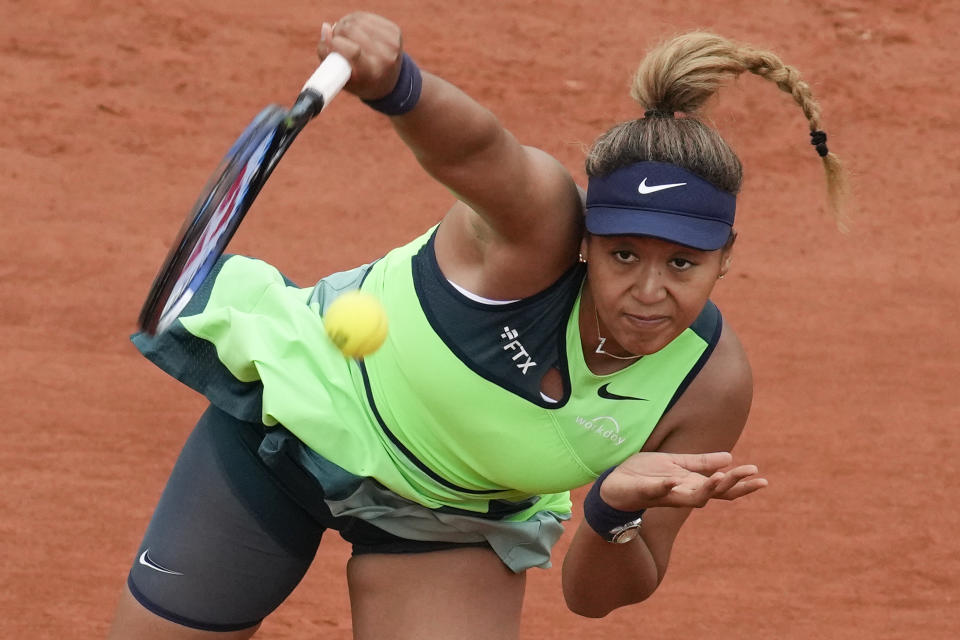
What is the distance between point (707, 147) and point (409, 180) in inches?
162

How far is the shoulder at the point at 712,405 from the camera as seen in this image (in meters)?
3.37

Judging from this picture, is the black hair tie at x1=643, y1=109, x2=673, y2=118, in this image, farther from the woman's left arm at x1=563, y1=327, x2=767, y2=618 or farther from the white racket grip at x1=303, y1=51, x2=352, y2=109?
the white racket grip at x1=303, y1=51, x2=352, y2=109

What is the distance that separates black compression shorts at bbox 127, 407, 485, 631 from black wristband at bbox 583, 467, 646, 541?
41cm

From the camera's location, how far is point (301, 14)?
7898mm

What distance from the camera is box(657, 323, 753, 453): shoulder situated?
3.37 metres

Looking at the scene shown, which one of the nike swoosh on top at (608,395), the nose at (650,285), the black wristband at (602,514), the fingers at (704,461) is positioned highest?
the nose at (650,285)

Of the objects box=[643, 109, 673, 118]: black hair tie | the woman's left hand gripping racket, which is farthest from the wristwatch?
the woman's left hand gripping racket

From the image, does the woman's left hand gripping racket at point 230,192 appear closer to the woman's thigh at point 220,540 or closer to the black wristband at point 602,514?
the woman's thigh at point 220,540

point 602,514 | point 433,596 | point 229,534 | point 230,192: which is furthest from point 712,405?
point 230,192

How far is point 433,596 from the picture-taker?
353cm

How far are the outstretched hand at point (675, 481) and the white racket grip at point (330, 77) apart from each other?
108cm

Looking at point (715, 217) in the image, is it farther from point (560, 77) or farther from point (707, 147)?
point (560, 77)

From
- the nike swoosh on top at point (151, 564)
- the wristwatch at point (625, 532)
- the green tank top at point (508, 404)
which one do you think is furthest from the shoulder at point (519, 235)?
the nike swoosh on top at point (151, 564)

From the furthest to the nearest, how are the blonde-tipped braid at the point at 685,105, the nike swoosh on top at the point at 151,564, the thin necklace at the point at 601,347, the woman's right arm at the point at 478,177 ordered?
the nike swoosh on top at the point at 151,564 → the thin necklace at the point at 601,347 → the blonde-tipped braid at the point at 685,105 → the woman's right arm at the point at 478,177
